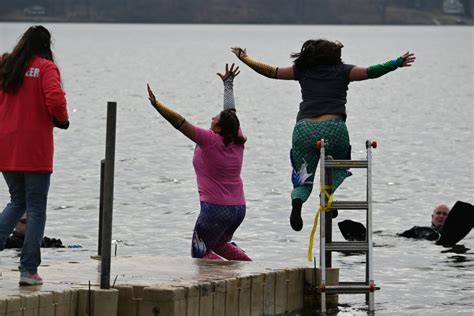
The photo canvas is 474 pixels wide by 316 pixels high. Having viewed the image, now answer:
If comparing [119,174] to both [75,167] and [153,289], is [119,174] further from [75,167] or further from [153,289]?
[153,289]

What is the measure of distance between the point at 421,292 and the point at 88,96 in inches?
2650

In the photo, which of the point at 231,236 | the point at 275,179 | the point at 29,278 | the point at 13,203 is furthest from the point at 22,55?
the point at 275,179

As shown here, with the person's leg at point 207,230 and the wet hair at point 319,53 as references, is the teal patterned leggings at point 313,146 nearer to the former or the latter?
the wet hair at point 319,53

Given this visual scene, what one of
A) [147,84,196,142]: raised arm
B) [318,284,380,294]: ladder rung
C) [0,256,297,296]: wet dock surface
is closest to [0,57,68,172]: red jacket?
[0,256,297,296]: wet dock surface

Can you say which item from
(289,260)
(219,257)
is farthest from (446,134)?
(219,257)

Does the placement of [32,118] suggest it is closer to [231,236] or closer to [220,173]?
[220,173]

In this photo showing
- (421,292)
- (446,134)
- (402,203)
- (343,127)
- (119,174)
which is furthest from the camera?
(446,134)

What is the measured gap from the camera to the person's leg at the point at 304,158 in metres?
15.3

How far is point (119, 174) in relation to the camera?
4059cm

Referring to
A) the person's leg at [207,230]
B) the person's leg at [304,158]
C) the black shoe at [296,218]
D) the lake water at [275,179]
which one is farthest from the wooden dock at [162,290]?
the lake water at [275,179]

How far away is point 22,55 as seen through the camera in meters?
13.0

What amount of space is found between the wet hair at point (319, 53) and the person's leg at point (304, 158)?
2.09ft

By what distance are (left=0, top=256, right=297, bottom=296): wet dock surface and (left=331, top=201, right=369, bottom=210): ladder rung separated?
40.7 inches

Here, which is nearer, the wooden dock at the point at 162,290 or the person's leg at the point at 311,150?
the wooden dock at the point at 162,290
